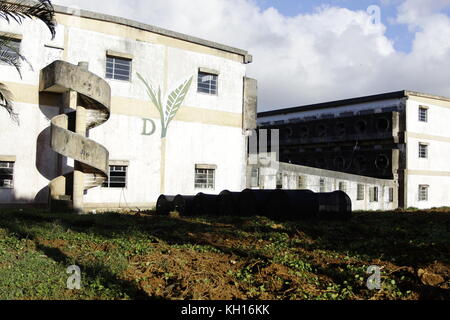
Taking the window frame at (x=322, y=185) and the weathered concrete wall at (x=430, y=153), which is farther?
the weathered concrete wall at (x=430, y=153)

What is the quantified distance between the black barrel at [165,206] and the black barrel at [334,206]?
6.43 meters

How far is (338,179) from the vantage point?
3062 cm

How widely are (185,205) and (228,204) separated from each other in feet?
7.19

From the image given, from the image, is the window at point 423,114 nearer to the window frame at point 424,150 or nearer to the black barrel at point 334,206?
the window frame at point 424,150

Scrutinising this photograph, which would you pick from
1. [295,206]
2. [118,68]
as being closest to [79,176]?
[118,68]

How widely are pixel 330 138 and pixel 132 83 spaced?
20.0m

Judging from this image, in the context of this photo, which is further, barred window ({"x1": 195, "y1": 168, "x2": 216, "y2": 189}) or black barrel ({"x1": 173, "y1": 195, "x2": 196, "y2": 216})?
barred window ({"x1": 195, "y1": 168, "x2": 216, "y2": 189})

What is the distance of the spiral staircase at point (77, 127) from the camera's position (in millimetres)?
17312

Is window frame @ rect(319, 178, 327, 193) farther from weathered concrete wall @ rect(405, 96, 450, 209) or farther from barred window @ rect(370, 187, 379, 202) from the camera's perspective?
weathered concrete wall @ rect(405, 96, 450, 209)

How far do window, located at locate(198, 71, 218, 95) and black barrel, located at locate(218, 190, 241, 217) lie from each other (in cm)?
805

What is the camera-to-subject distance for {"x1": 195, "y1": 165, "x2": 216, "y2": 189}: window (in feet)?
77.9

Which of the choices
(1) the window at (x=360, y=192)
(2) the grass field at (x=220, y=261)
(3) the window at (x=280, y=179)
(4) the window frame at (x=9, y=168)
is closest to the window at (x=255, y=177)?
(3) the window at (x=280, y=179)

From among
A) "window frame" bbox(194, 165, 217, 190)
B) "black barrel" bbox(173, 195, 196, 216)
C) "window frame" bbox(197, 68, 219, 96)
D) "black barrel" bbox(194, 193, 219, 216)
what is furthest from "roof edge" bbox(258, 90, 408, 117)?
"black barrel" bbox(173, 195, 196, 216)

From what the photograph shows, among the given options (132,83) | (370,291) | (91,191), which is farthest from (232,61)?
(370,291)
